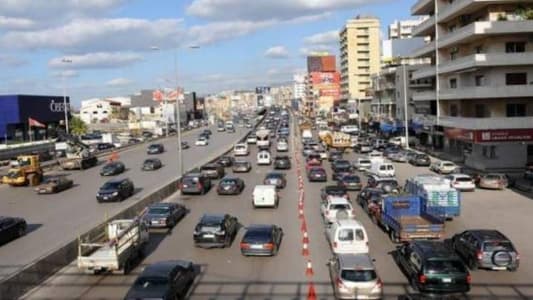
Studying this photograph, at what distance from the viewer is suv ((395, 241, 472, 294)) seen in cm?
1772

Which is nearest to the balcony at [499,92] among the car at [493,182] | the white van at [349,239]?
the car at [493,182]

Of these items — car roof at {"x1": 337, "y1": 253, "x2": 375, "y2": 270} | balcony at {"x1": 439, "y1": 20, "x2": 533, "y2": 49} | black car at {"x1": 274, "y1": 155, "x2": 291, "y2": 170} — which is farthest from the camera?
black car at {"x1": 274, "y1": 155, "x2": 291, "y2": 170}

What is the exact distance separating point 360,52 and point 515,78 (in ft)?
456

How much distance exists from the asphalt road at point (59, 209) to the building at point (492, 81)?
27.2 meters

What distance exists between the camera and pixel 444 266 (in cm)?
1798

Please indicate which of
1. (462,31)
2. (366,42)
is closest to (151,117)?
(366,42)

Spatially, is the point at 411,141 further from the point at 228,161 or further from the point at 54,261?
the point at 54,261

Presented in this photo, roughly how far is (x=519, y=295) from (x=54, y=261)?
15.8 m

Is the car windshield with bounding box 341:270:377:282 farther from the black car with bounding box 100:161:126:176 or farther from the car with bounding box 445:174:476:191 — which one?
the black car with bounding box 100:161:126:176

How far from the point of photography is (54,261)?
860 inches

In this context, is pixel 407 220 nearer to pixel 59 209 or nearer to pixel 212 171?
pixel 59 209

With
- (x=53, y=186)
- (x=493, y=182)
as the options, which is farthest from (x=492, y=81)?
(x=53, y=186)

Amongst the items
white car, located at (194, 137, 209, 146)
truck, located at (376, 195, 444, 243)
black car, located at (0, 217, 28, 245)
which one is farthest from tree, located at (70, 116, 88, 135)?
truck, located at (376, 195, 444, 243)

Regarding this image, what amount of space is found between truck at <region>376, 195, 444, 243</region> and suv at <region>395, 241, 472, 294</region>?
520 cm
